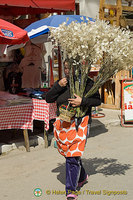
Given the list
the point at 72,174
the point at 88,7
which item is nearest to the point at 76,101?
the point at 72,174

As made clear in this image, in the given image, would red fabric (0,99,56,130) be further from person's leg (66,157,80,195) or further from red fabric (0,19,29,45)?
person's leg (66,157,80,195)

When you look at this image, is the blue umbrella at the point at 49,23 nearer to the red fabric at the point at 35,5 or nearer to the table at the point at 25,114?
the red fabric at the point at 35,5

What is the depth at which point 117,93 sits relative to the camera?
10367 mm

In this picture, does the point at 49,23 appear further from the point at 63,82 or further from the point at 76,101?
the point at 76,101

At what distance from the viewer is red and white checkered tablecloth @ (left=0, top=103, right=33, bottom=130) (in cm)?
601

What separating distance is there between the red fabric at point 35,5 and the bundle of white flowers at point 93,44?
185 inches

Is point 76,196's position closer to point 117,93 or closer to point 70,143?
point 70,143

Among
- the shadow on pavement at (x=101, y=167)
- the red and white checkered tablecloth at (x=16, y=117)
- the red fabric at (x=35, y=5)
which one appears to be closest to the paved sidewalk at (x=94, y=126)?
the red and white checkered tablecloth at (x=16, y=117)

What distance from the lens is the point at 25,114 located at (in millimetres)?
6184

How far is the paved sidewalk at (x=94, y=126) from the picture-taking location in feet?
20.1

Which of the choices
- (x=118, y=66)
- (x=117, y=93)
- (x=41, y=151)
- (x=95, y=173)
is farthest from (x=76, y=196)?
(x=117, y=93)

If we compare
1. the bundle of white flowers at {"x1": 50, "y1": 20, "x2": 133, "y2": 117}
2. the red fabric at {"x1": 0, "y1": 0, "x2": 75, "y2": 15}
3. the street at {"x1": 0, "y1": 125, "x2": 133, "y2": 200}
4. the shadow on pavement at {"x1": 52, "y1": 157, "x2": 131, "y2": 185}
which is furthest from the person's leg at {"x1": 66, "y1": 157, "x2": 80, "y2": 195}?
the red fabric at {"x1": 0, "y1": 0, "x2": 75, "y2": 15}

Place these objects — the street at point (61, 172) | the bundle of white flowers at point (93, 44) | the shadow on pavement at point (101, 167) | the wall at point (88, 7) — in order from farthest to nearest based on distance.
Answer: the wall at point (88, 7)
the shadow on pavement at point (101, 167)
the street at point (61, 172)
the bundle of white flowers at point (93, 44)

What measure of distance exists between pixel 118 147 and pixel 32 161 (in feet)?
6.11
